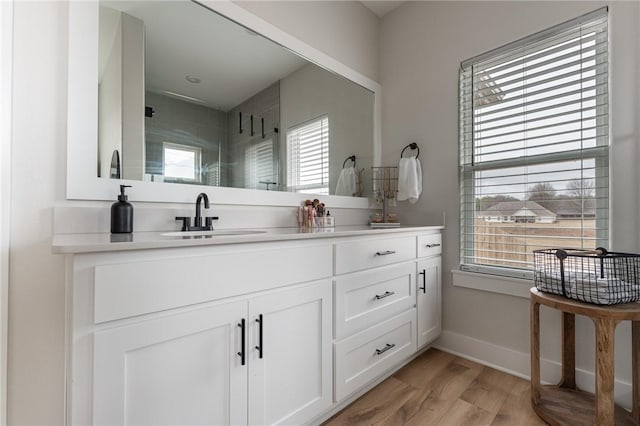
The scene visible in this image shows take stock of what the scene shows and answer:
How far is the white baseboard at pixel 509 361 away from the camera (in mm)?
1496

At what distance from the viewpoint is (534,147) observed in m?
1.78

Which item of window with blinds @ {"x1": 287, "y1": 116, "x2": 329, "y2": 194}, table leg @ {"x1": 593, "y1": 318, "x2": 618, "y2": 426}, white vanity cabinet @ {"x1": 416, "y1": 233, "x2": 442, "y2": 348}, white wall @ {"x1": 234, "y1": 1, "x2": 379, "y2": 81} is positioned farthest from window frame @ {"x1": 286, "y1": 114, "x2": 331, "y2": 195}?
table leg @ {"x1": 593, "y1": 318, "x2": 618, "y2": 426}

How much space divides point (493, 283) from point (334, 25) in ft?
7.04

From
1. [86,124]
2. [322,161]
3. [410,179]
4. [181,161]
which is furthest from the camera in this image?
[410,179]

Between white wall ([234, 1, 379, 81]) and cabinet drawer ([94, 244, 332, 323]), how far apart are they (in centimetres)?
146

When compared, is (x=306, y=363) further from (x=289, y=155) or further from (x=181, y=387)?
(x=289, y=155)

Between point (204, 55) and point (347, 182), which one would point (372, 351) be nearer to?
point (347, 182)

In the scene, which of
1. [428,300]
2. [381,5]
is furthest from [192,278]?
[381,5]

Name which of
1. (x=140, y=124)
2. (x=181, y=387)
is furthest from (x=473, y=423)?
(x=140, y=124)

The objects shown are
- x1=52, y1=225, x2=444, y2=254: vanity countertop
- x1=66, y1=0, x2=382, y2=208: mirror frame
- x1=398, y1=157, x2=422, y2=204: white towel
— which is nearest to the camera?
x1=52, y1=225, x2=444, y2=254: vanity countertop

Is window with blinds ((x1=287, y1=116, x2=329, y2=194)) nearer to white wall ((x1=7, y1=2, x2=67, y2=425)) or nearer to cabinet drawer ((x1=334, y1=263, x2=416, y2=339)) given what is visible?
cabinet drawer ((x1=334, y1=263, x2=416, y2=339))

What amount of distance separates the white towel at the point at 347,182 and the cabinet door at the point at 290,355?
1.05m

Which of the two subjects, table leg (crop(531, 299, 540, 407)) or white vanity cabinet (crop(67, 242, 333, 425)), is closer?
white vanity cabinet (crop(67, 242, 333, 425))

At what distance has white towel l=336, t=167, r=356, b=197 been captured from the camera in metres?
2.26
